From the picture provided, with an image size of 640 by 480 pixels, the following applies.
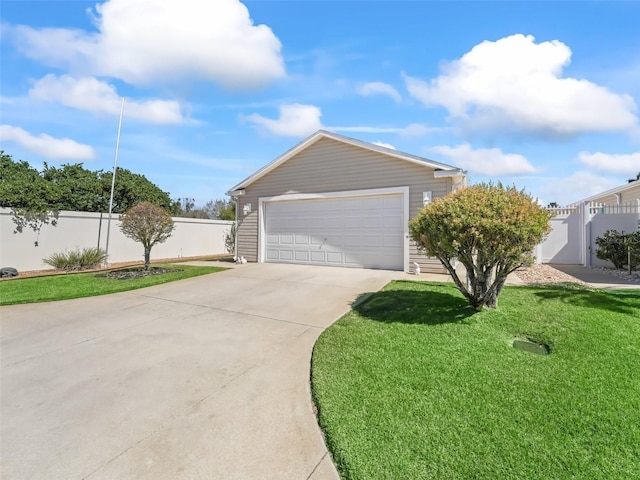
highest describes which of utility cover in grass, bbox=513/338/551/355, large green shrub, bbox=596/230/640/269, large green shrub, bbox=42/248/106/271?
large green shrub, bbox=596/230/640/269

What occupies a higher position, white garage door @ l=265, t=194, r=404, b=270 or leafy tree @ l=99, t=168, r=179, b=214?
leafy tree @ l=99, t=168, r=179, b=214

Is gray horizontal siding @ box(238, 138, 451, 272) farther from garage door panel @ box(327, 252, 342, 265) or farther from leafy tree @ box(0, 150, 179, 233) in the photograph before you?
leafy tree @ box(0, 150, 179, 233)

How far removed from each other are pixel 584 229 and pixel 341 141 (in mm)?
9518

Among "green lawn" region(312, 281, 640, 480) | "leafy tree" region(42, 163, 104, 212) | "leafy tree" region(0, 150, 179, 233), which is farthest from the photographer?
"leafy tree" region(42, 163, 104, 212)

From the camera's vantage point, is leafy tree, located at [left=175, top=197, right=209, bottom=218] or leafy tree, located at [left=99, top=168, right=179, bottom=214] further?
leafy tree, located at [left=175, top=197, right=209, bottom=218]

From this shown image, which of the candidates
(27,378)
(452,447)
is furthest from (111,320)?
(452,447)

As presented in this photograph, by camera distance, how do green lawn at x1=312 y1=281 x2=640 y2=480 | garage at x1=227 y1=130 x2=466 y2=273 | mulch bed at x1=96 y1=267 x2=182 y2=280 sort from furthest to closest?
garage at x1=227 y1=130 x2=466 y2=273
mulch bed at x1=96 y1=267 x2=182 y2=280
green lawn at x1=312 y1=281 x2=640 y2=480

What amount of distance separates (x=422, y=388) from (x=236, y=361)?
6.94 feet

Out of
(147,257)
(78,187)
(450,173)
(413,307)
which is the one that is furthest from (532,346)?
(78,187)

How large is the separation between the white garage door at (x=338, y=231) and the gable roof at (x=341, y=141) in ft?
4.00

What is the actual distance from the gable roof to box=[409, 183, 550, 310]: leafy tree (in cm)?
437

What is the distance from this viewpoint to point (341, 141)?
11.0 meters

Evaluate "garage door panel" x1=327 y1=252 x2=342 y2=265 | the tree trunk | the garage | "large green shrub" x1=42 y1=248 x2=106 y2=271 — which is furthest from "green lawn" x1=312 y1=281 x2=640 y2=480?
"large green shrub" x1=42 y1=248 x2=106 y2=271

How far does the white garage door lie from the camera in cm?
1036
